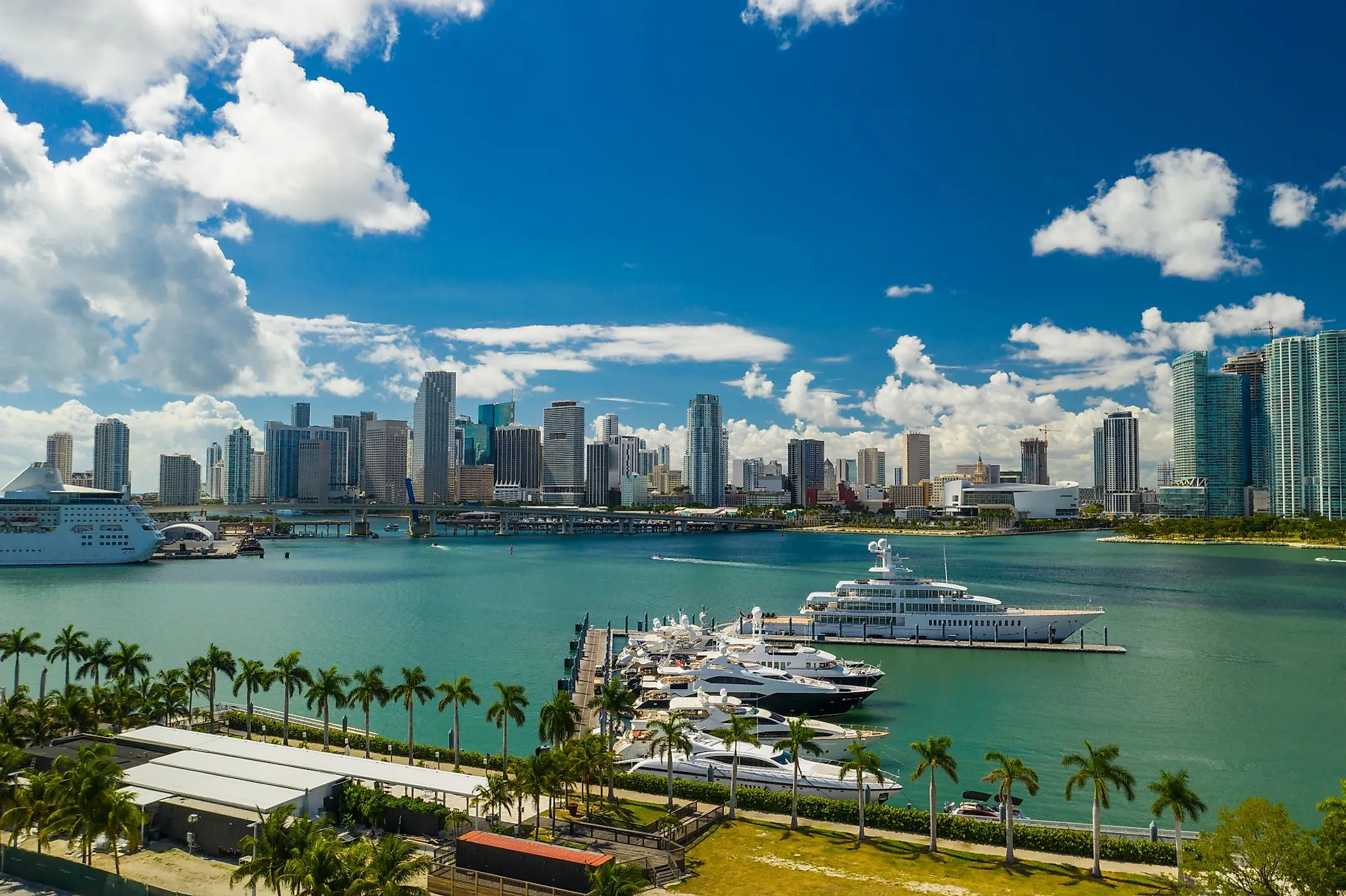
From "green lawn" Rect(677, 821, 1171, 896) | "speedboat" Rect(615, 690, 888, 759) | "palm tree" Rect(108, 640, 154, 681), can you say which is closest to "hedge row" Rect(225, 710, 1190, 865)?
"green lawn" Rect(677, 821, 1171, 896)

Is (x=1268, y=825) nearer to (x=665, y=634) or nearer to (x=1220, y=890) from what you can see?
(x=1220, y=890)

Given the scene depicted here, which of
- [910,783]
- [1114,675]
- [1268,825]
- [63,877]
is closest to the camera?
[1268,825]

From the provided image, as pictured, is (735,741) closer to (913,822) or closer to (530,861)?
(913,822)

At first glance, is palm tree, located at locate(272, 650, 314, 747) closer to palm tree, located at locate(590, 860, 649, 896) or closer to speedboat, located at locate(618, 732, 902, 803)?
speedboat, located at locate(618, 732, 902, 803)

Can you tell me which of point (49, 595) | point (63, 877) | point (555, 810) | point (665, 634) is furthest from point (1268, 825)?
point (49, 595)

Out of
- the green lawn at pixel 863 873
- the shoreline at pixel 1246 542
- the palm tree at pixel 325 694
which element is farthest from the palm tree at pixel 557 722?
the shoreline at pixel 1246 542

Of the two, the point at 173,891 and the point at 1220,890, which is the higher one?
the point at 1220,890
